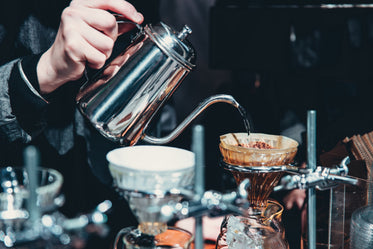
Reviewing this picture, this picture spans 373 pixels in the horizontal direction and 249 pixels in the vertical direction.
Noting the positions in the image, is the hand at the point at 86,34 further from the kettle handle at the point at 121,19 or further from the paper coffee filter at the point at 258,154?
the paper coffee filter at the point at 258,154

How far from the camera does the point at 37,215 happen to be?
455 millimetres

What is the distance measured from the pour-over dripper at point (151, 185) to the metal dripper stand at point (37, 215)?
0.05 metres

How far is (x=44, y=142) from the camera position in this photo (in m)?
1.24

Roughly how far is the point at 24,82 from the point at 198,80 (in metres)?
1.86

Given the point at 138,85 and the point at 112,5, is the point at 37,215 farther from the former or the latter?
the point at 112,5

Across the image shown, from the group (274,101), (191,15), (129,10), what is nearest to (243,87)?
(274,101)

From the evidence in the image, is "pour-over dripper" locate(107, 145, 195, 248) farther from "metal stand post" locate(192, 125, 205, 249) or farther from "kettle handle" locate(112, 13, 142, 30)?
A: "kettle handle" locate(112, 13, 142, 30)

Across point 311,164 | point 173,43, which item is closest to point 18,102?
point 173,43

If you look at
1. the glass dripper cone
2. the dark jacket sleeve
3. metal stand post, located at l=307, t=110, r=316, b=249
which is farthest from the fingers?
metal stand post, located at l=307, t=110, r=316, b=249

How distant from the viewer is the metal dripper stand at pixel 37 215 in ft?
1.48

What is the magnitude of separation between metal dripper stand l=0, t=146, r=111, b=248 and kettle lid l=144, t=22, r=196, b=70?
33cm

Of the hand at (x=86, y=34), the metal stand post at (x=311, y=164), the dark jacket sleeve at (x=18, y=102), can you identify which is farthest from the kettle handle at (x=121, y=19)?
the metal stand post at (x=311, y=164)

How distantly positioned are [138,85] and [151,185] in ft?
0.92

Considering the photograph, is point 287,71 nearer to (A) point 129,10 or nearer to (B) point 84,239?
(A) point 129,10
